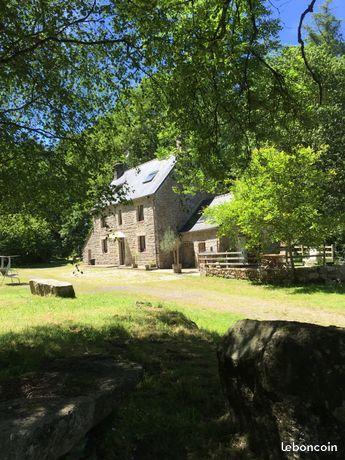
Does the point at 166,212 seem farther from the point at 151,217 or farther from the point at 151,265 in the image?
the point at 151,265

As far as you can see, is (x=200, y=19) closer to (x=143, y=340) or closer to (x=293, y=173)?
(x=143, y=340)

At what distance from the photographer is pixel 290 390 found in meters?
3.07

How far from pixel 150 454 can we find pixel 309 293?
13.8 meters

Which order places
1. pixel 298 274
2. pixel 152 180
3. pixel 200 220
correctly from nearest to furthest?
pixel 298 274 < pixel 200 220 < pixel 152 180

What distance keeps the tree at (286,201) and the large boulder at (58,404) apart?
14149 mm

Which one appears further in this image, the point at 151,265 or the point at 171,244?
the point at 151,265

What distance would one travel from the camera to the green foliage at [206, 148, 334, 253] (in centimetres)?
1762

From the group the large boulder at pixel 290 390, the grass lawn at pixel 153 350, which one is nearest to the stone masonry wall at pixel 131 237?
the grass lawn at pixel 153 350

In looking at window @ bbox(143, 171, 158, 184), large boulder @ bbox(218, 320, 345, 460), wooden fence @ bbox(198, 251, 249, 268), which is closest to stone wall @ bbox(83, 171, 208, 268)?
window @ bbox(143, 171, 158, 184)

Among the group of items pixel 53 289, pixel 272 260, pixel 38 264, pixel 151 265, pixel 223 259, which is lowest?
pixel 53 289

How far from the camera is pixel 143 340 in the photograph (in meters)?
7.14

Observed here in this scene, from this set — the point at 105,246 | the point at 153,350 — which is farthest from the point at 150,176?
the point at 153,350

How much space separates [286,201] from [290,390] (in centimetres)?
1553

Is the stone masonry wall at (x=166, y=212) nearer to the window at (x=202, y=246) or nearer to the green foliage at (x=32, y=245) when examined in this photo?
the window at (x=202, y=246)
